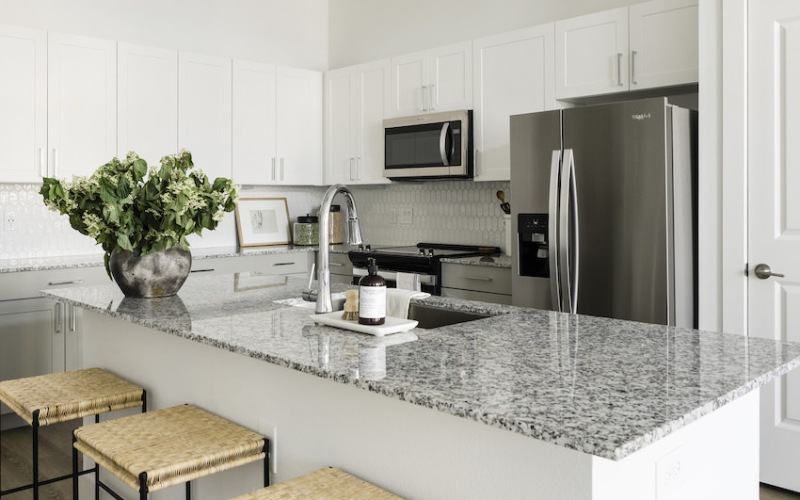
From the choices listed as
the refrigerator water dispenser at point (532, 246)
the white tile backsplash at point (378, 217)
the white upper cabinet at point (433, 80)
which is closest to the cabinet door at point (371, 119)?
the white upper cabinet at point (433, 80)

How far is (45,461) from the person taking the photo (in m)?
3.33

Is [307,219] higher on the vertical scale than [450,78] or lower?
lower

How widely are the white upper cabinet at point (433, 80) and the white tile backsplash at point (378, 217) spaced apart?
628 millimetres

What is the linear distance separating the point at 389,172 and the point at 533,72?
129cm

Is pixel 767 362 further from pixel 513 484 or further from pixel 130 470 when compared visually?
pixel 130 470

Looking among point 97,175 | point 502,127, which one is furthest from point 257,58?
point 97,175

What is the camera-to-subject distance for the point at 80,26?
456cm

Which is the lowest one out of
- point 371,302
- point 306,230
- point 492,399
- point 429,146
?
point 492,399

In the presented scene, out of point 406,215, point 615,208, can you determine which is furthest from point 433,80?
point 615,208

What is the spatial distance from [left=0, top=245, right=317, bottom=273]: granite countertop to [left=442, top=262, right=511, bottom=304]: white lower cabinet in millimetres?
1433

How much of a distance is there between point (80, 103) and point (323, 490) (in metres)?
3.59

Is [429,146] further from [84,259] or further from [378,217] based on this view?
[84,259]

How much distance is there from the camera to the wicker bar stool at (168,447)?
1649mm

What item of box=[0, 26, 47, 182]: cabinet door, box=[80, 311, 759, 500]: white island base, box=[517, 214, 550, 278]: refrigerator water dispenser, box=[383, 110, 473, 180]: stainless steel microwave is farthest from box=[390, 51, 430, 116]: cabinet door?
box=[80, 311, 759, 500]: white island base
